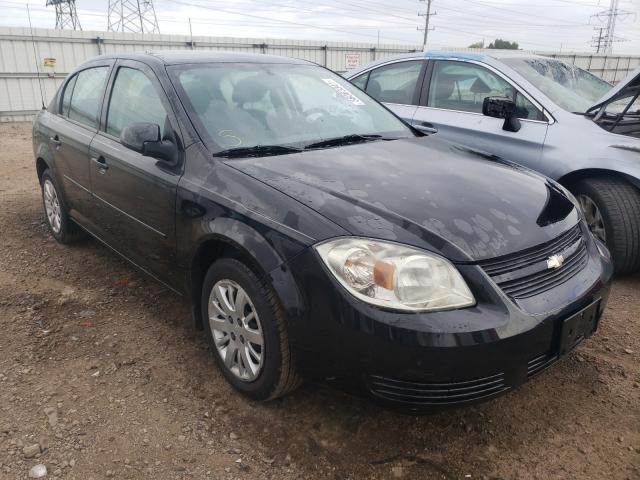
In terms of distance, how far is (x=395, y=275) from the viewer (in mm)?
1881

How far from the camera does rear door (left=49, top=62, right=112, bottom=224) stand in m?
3.57

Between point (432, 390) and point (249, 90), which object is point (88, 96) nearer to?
point (249, 90)

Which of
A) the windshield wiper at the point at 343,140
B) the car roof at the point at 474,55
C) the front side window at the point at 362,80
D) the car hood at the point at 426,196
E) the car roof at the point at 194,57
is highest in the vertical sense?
the car roof at the point at 194,57

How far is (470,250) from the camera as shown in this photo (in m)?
1.97

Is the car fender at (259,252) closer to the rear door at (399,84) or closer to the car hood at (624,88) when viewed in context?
the rear door at (399,84)

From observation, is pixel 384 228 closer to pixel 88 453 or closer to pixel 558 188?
pixel 558 188

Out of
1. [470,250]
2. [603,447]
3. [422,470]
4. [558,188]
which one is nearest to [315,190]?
[470,250]

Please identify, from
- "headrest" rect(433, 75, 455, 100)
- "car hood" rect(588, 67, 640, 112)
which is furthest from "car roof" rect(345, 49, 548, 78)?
"car hood" rect(588, 67, 640, 112)

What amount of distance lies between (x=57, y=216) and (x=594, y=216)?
13.9 ft

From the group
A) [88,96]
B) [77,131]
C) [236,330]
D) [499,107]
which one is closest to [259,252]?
[236,330]

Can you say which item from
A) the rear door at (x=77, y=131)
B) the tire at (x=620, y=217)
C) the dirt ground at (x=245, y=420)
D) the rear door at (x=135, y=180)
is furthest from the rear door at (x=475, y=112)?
the rear door at (x=77, y=131)

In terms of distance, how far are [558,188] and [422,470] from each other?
161 cm

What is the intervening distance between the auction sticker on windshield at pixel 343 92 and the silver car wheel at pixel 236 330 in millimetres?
1608

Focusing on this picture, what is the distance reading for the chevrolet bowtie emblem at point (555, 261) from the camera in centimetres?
214
